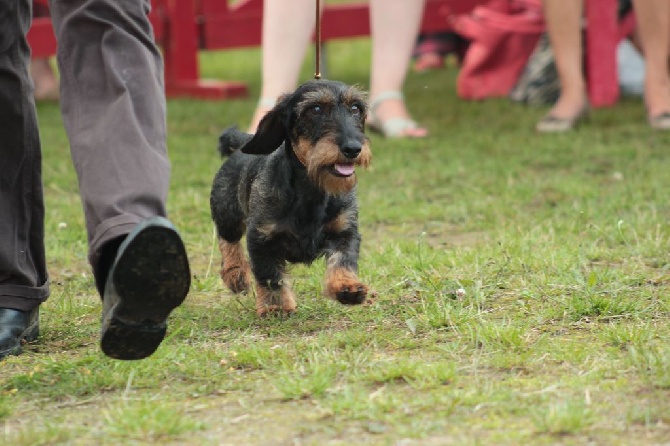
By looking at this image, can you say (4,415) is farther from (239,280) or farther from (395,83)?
(395,83)

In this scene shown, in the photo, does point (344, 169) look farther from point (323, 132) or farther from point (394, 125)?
point (394, 125)

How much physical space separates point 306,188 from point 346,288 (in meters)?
0.42

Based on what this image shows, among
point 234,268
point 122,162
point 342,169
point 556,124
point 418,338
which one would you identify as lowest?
point 556,124

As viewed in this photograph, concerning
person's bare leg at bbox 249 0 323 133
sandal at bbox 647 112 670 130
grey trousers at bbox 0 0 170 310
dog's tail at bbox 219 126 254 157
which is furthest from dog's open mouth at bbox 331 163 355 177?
sandal at bbox 647 112 670 130

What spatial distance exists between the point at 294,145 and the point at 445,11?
684cm

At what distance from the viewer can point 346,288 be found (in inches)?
140

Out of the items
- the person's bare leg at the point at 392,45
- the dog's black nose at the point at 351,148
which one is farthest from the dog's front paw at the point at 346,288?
the person's bare leg at the point at 392,45

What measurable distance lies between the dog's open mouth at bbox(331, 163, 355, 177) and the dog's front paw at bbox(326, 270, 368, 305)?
1.03ft

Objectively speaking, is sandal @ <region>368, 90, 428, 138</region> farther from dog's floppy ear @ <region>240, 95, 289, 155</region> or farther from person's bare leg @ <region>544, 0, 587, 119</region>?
dog's floppy ear @ <region>240, 95, 289, 155</region>

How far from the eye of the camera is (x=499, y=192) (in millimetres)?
5918

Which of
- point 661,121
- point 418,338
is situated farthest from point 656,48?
point 418,338

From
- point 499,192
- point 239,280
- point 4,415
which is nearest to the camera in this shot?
point 4,415

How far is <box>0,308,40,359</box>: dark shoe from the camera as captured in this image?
341 cm

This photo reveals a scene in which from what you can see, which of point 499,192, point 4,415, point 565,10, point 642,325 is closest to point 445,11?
point 565,10
